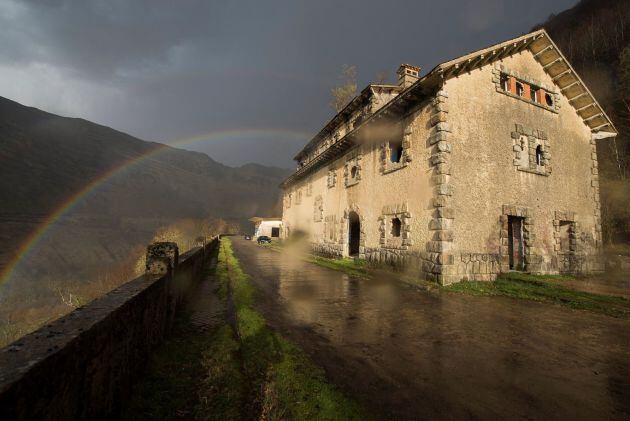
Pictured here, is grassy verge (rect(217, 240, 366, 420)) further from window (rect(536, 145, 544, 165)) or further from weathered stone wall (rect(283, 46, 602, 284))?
window (rect(536, 145, 544, 165))

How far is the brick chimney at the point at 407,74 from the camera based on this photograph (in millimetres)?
15891

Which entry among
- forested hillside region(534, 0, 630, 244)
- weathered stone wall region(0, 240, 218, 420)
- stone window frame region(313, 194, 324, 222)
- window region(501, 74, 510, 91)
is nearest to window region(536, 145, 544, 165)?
window region(501, 74, 510, 91)

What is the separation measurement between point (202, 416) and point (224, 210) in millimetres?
106617

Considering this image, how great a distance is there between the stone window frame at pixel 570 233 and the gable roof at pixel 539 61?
4759 mm

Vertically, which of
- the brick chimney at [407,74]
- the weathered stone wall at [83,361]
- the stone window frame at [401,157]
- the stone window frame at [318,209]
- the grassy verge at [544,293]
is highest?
the brick chimney at [407,74]

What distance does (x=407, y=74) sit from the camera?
16031mm

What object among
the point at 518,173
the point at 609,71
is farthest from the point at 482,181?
the point at 609,71

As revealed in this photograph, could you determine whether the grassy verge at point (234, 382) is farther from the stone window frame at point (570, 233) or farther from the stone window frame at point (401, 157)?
the stone window frame at point (570, 233)

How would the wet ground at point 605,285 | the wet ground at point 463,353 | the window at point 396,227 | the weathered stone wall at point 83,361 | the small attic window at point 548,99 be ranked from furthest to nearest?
1. the small attic window at point 548,99
2. the window at point 396,227
3. the wet ground at point 605,285
4. the wet ground at point 463,353
5. the weathered stone wall at point 83,361

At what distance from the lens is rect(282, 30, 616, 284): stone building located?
→ 390 inches

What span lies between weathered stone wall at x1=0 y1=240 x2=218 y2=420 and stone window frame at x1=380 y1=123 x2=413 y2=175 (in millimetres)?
9913

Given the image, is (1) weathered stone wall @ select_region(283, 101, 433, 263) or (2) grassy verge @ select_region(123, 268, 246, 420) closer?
(2) grassy verge @ select_region(123, 268, 246, 420)

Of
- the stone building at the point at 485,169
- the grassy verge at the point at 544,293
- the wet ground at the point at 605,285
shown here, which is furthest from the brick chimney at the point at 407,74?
the wet ground at the point at 605,285

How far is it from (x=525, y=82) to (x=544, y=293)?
8.67 meters
